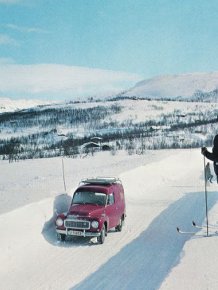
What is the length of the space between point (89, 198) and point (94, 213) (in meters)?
1.15

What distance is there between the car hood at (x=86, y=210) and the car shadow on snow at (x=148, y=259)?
1.40m

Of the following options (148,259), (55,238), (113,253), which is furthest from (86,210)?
(148,259)

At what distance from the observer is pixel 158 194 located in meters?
25.9

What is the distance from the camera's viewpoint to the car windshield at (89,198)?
15.7 meters

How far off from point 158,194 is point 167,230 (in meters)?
9.71

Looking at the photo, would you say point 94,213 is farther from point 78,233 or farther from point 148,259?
point 148,259

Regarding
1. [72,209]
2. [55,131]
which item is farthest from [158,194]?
[55,131]

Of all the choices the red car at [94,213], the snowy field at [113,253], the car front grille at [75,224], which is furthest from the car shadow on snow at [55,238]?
the car front grille at [75,224]

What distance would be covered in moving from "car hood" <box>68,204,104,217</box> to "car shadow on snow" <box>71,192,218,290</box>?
1.40 meters

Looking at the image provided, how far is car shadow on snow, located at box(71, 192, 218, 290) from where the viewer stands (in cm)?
1057

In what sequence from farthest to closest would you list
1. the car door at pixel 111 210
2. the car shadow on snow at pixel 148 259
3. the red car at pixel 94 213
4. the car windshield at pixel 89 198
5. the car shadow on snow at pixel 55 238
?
the car windshield at pixel 89 198 < the car door at pixel 111 210 < the car shadow on snow at pixel 55 238 < the red car at pixel 94 213 < the car shadow on snow at pixel 148 259

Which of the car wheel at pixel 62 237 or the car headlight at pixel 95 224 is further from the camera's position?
the car wheel at pixel 62 237

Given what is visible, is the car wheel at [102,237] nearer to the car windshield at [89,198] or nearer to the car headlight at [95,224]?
the car headlight at [95,224]

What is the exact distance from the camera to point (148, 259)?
12531 millimetres
